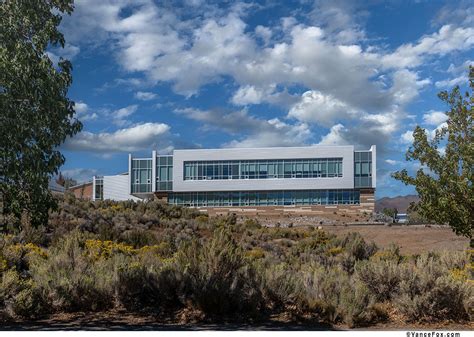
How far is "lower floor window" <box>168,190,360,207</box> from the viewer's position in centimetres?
8312

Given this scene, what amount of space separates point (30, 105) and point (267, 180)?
74.0m

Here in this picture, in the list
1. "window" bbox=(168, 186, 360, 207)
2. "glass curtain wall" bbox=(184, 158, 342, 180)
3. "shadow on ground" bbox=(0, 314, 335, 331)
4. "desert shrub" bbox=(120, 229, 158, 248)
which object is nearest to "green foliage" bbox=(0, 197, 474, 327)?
"shadow on ground" bbox=(0, 314, 335, 331)

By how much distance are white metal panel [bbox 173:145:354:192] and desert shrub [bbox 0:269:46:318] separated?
238 ft

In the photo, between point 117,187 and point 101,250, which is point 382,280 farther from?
point 117,187

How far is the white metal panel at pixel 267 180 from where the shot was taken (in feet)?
274

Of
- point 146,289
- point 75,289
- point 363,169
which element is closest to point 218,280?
point 146,289

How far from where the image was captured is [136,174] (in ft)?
302

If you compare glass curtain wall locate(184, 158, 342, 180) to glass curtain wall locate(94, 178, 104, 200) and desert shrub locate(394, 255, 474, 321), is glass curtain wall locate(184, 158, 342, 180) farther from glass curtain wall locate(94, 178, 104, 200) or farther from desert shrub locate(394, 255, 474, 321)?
desert shrub locate(394, 255, 474, 321)

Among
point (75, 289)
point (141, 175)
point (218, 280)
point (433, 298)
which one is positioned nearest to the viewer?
point (433, 298)

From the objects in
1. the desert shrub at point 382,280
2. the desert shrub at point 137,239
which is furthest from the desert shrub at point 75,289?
the desert shrub at point 137,239

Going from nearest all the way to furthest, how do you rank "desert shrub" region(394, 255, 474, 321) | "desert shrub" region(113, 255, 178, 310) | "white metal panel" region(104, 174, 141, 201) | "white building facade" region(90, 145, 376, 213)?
"desert shrub" region(394, 255, 474, 321) → "desert shrub" region(113, 255, 178, 310) → "white building facade" region(90, 145, 376, 213) → "white metal panel" region(104, 174, 141, 201)

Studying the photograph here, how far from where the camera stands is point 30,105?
35.9 ft
